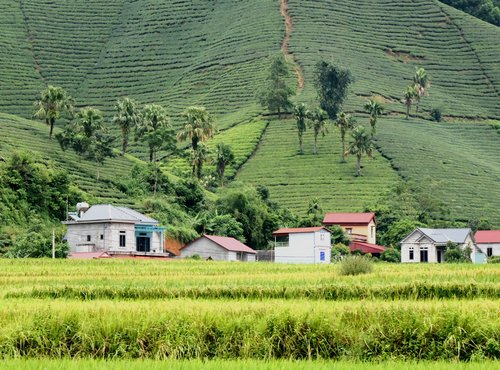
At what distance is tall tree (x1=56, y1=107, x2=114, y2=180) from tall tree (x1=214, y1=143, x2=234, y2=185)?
11140 millimetres

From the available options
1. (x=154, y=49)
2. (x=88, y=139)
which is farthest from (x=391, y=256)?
Result: (x=154, y=49)

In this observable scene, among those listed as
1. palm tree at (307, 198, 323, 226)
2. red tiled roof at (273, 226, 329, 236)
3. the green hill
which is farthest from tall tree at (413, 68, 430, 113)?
red tiled roof at (273, 226, 329, 236)

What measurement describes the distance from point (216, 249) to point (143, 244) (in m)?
5.64

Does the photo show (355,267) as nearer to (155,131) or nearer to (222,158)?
(222,158)

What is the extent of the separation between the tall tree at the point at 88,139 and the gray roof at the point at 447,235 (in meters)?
33.7

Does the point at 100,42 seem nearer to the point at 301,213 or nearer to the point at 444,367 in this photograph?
the point at 301,213

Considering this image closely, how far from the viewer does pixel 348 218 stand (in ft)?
319

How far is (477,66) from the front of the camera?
167500 millimetres

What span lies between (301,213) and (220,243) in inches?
981

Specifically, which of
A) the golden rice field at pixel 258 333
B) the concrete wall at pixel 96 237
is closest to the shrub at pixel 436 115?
the concrete wall at pixel 96 237

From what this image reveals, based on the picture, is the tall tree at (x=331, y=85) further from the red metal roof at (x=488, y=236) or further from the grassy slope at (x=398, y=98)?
the red metal roof at (x=488, y=236)

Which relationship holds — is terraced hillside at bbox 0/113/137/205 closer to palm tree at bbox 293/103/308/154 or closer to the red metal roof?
palm tree at bbox 293/103/308/154

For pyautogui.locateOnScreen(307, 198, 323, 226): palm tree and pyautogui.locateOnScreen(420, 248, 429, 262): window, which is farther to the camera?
pyautogui.locateOnScreen(307, 198, 323, 226): palm tree

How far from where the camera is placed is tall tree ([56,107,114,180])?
102m
